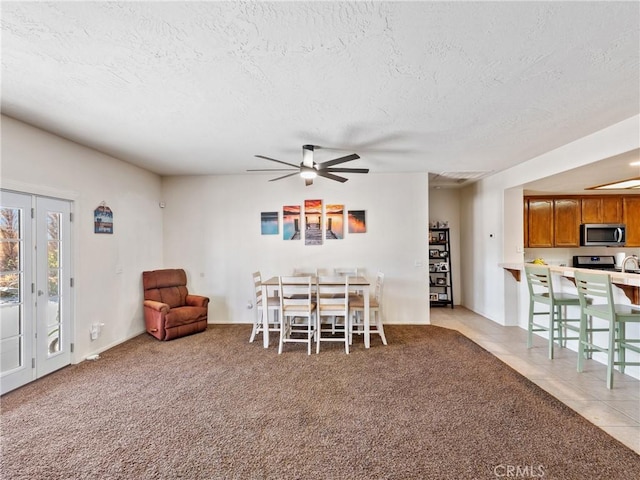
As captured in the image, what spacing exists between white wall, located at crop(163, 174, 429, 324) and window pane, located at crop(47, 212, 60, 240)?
2007 millimetres

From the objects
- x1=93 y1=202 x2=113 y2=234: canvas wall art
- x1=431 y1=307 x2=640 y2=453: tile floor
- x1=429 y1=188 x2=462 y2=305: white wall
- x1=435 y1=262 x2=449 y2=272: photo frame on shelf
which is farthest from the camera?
x1=429 y1=188 x2=462 y2=305: white wall

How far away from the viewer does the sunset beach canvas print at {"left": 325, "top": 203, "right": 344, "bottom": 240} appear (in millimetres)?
5227

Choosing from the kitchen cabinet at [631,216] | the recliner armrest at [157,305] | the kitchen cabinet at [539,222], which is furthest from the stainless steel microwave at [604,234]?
the recliner armrest at [157,305]

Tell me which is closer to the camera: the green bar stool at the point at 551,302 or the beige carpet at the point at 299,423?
the beige carpet at the point at 299,423

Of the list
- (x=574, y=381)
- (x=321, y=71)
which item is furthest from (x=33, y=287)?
(x=574, y=381)

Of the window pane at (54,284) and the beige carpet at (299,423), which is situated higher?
the window pane at (54,284)

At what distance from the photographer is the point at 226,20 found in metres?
1.62

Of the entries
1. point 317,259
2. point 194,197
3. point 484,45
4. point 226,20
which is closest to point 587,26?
point 484,45

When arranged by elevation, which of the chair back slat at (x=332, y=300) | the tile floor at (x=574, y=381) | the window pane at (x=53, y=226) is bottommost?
the tile floor at (x=574, y=381)

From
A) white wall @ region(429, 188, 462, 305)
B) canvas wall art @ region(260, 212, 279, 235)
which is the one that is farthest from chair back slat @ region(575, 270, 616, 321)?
canvas wall art @ region(260, 212, 279, 235)

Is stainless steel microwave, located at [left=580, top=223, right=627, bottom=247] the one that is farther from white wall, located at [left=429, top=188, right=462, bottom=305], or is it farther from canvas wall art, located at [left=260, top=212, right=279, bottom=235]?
canvas wall art, located at [left=260, top=212, right=279, bottom=235]

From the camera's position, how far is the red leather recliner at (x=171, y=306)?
171 inches

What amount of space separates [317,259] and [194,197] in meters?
2.55

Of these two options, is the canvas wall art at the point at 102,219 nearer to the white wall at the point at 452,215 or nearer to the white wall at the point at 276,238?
the white wall at the point at 276,238
